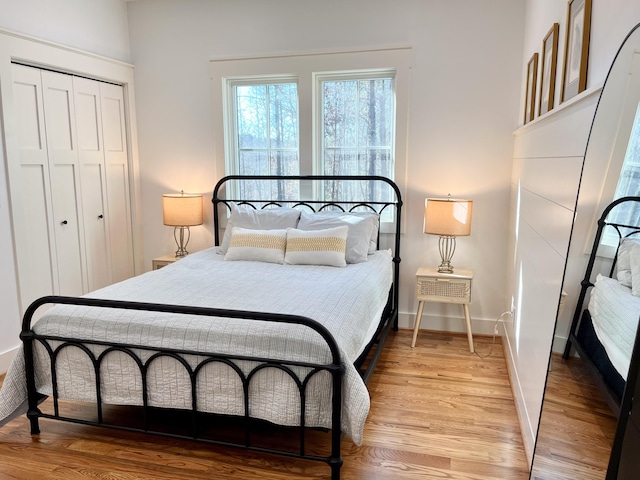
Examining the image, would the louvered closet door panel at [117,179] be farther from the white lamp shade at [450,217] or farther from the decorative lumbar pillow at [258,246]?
the white lamp shade at [450,217]

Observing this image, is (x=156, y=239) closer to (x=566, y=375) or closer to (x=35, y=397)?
(x=35, y=397)

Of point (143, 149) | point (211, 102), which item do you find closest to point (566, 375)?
point (211, 102)

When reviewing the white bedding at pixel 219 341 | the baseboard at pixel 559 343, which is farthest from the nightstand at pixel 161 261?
the baseboard at pixel 559 343

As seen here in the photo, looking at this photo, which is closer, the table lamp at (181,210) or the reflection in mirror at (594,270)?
the reflection in mirror at (594,270)

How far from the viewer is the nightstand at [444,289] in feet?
11.4

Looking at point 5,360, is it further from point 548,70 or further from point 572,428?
point 548,70

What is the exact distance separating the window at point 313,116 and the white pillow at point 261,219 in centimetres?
39

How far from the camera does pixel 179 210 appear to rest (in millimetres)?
3988

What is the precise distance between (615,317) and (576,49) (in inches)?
49.3

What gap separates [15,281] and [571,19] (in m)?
3.49

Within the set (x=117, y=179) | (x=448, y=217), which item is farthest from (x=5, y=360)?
(x=448, y=217)

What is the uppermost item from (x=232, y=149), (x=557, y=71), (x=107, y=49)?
(x=107, y=49)

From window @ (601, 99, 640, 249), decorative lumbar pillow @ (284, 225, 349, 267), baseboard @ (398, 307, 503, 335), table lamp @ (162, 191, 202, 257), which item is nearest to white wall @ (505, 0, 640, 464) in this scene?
window @ (601, 99, 640, 249)

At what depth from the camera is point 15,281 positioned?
3240 mm
